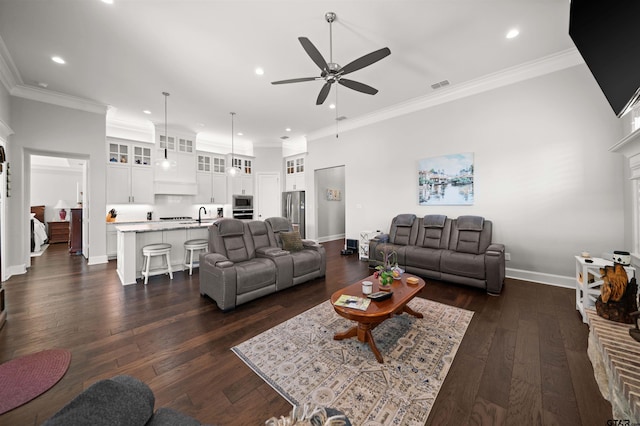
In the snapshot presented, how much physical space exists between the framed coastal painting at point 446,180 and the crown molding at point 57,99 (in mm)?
6999

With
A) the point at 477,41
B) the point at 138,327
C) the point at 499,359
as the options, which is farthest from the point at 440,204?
the point at 138,327

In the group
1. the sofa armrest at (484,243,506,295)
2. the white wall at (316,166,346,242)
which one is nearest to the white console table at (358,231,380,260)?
the white wall at (316,166,346,242)

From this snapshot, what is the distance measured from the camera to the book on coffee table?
204 centimetres

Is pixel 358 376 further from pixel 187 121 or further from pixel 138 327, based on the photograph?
pixel 187 121

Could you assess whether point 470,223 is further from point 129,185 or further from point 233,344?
point 129,185

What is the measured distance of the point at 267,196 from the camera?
8031mm

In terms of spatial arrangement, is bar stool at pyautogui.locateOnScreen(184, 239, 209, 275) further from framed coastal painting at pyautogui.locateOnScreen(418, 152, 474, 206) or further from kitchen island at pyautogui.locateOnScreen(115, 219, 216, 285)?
framed coastal painting at pyautogui.locateOnScreen(418, 152, 474, 206)

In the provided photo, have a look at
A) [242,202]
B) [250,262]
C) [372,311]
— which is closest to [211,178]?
[242,202]

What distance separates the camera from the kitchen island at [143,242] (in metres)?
3.78

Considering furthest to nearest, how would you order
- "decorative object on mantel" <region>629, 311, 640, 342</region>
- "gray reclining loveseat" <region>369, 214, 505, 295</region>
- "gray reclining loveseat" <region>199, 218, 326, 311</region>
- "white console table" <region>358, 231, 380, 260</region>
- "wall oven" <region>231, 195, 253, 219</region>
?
"wall oven" <region>231, 195, 253, 219</region>, "white console table" <region>358, 231, 380, 260</region>, "gray reclining loveseat" <region>369, 214, 505, 295</region>, "gray reclining loveseat" <region>199, 218, 326, 311</region>, "decorative object on mantel" <region>629, 311, 640, 342</region>

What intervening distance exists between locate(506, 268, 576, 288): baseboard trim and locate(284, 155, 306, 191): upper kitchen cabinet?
17.9ft

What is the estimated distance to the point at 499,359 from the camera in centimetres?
197

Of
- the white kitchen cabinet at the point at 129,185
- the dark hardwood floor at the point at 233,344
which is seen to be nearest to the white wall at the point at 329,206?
the dark hardwood floor at the point at 233,344

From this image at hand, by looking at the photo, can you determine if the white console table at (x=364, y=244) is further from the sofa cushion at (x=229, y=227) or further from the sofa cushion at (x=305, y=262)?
the sofa cushion at (x=229, y=227)
